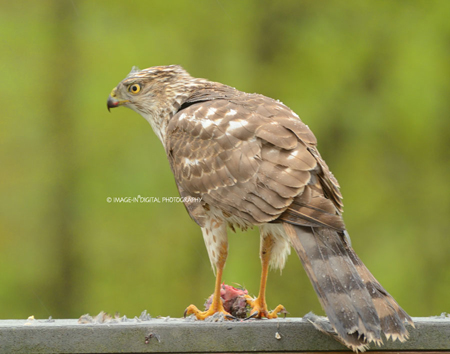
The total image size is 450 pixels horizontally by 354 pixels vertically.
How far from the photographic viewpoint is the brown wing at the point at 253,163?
3.03 m

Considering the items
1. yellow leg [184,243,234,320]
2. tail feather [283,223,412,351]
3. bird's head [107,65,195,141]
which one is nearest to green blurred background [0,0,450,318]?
bird's head [107,65,195,141]

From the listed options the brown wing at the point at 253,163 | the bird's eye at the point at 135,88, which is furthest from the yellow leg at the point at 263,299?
the bird's eye at the point at 135,88

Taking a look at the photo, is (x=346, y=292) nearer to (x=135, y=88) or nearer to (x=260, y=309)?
(x=260, y=309)

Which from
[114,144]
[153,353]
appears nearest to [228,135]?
[153,353]

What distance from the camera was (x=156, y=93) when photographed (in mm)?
4336

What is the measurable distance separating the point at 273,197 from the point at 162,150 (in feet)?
17.9

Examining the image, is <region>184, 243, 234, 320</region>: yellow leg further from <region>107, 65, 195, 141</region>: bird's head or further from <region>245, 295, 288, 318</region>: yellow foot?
<region>107, 65, 195, 141</region>: bird's head

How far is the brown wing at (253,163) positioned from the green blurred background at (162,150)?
15.3ft

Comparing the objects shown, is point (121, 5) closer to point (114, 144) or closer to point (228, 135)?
point (114, 144)

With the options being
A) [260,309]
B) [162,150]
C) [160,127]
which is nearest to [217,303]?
[260,309]

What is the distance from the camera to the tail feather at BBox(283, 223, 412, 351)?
256 cm

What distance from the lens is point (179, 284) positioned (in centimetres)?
868

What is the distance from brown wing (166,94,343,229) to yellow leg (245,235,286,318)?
1.41 feet

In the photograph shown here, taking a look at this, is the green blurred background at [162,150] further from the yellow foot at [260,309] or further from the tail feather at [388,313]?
the tail feather at [388,313]
